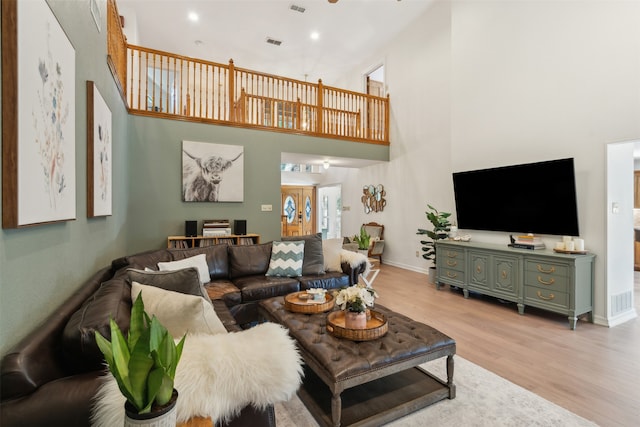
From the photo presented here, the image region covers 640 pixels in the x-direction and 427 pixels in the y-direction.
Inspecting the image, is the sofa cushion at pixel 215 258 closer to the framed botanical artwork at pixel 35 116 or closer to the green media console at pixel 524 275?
the framed botanical artwork at pixel 35 116

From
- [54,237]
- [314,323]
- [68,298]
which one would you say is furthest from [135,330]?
[314,323]

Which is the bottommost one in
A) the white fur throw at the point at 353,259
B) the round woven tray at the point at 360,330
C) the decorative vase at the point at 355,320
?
the round woven tray at the point at 360,330

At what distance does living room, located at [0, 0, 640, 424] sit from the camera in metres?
1.82

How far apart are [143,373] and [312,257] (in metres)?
3.08

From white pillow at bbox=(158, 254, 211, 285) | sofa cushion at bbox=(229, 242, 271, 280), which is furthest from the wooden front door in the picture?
white pillow at bbox=(158, 254, 211, 285)

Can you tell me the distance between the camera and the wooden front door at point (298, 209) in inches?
397

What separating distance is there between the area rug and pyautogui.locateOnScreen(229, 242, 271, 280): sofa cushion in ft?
6.06

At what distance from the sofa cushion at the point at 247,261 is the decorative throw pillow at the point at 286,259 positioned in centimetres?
11

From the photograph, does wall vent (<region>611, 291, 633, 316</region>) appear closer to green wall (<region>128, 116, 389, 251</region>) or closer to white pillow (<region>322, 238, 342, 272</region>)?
white pillow (<region>322, 238, 342, 272</region>)

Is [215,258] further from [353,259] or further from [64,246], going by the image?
[64,246]

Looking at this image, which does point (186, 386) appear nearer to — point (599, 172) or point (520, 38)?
point (599, 172)

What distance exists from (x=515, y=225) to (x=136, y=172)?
565 centimetres

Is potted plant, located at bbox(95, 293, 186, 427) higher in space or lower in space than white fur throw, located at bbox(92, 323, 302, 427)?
higher

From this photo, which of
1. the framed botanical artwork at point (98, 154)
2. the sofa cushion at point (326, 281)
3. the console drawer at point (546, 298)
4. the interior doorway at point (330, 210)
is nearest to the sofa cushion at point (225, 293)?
the sofa cushion at point (326, 281)
